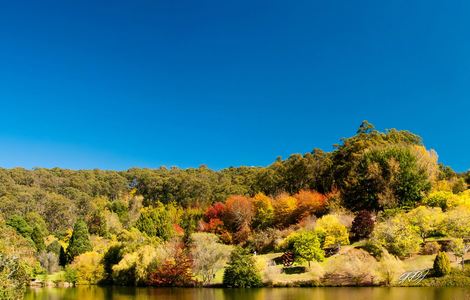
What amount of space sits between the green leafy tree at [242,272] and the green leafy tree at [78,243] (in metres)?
27.3

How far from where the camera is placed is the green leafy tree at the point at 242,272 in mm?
31906

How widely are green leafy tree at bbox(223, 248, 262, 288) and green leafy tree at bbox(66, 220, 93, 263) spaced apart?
89.4ft

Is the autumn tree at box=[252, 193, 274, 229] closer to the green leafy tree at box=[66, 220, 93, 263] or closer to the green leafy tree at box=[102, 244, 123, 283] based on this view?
the green leafy tree at box=[102, 244, 123, 283]

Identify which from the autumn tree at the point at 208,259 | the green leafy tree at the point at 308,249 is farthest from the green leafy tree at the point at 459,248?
the autumn tree at the point at 208,259

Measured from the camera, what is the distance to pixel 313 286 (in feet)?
99.2

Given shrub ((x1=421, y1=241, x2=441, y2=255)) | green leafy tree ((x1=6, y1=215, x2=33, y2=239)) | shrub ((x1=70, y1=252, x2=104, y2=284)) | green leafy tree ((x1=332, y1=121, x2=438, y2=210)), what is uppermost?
green leafy tree ((x1=332, y1=121, x2=438, y2=210))

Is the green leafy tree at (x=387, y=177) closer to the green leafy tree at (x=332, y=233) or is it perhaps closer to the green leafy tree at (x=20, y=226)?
the green leafy tree at (x=332, y=233)

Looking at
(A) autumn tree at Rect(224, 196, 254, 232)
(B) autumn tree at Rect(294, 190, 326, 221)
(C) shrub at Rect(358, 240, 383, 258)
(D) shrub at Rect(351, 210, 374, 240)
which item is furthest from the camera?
(A) autumn tree at Rect(224, 196, 254, 232)

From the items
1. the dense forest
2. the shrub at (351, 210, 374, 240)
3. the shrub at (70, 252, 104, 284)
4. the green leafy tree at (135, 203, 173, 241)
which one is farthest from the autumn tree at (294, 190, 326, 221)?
the shrub at (70, 252, 104, 284)

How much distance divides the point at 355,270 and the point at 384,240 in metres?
4.25

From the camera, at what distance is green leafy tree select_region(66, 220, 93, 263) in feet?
171

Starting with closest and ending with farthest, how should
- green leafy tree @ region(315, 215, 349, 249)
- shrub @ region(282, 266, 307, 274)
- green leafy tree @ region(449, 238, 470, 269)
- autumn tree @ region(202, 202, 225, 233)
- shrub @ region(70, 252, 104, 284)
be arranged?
1. green leafy tree @ region(449, 238, 470, 269)
2. shrub @ region(282, 266, 307, 274)
3. green leafy tree @ region(315, 215, 349, 249)
4. shrub @ region(70, 252, 104, 284)
5. autumn tree @ region(202, 202, 225, 233)

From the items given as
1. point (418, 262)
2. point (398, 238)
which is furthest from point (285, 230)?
point (418, 262)

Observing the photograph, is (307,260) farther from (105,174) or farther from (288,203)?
(105,174)
